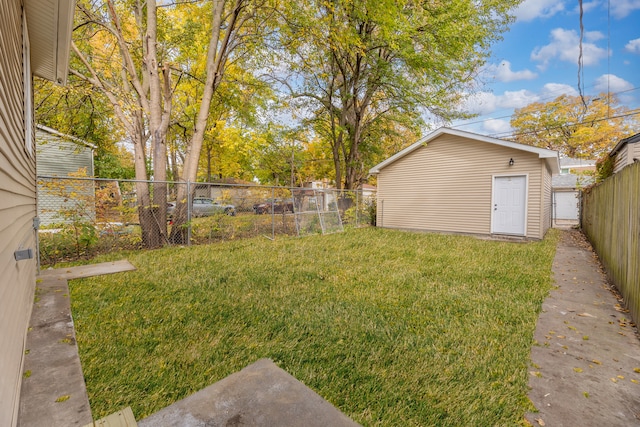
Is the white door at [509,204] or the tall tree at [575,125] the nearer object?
the white door at [509,204]

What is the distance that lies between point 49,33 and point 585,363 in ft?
20.9

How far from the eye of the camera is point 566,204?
1855cm

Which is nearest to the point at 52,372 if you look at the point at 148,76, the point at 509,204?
the point at 148,76

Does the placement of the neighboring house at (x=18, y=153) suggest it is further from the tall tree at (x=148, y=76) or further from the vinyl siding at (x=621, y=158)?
the vinyl siding at (x=621, y=158)

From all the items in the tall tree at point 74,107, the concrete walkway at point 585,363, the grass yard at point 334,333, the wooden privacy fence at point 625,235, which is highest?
the tall tree at point 74,107

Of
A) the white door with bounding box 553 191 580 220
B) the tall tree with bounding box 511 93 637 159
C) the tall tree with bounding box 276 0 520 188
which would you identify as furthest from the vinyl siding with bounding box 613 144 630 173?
the tall tree with bounding box 511 93 637 159

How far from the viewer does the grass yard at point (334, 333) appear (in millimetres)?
1871

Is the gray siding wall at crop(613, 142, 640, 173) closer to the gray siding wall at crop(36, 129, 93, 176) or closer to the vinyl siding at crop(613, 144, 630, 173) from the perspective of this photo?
the vinyl siding at crop(613, 144, 630, 173)

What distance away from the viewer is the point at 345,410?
1759mm

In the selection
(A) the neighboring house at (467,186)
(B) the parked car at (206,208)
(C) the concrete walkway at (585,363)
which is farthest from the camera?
(A) the neighboring house at (467,186)

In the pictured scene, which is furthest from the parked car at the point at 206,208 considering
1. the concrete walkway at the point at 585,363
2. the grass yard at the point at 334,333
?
the concrete walkway at the point at 585,363

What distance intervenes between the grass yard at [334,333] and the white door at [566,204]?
17246 mm

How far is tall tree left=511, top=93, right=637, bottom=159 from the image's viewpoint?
19609mm

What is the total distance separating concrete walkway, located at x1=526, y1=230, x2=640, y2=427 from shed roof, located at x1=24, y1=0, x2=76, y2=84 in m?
5.02
